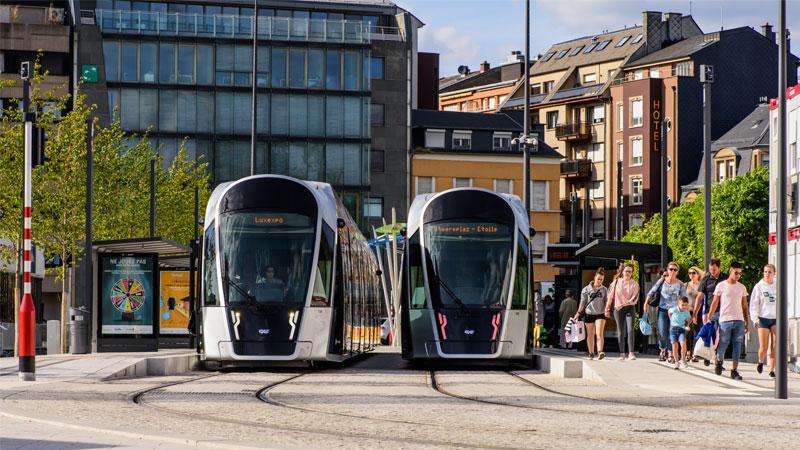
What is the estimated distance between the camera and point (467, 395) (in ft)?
67.0

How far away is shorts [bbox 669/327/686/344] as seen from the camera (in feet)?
88.5

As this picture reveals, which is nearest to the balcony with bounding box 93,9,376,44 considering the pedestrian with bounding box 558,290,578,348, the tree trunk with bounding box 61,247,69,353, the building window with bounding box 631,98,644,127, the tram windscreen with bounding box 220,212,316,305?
the building window with bounding box 631,98,644,127

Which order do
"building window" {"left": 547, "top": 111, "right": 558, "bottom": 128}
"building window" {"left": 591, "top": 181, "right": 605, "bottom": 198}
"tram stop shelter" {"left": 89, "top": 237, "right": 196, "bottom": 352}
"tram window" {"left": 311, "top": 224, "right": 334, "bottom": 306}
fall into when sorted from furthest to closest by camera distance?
"building window" {"left": 547, "top": 111, "right": 558, "bottom": 128}, "building window" {"left": 591, "top": 181, "right": 605, "bottom": 198}, "tram stop shelter" {"left": 89, "top": 237, "right": 196, "bottom": 352}, "tram window" {"left": 311, "top": 224, "right": 334, "bottom": 306}

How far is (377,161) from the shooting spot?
94188 mm

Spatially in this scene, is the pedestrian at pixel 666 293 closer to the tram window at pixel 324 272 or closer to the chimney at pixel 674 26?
the tram window at pixel 324 272

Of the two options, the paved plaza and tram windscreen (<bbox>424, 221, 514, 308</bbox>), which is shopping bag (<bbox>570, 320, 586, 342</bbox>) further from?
the paved plaza

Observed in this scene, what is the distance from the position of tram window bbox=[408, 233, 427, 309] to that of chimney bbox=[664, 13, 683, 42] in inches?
3486

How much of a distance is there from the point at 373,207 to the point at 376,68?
7.65 meters

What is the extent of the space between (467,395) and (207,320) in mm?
7696

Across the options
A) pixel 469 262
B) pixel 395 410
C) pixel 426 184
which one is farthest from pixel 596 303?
pixel 426 184

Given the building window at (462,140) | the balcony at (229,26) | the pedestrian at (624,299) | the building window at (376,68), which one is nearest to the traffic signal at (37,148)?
the pedestrian at (624,299)

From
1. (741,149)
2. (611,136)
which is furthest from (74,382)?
(611,136)

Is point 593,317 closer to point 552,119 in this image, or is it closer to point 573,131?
point 573,131

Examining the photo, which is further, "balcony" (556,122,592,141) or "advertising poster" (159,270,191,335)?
"balcony" (556,122,592,141)
